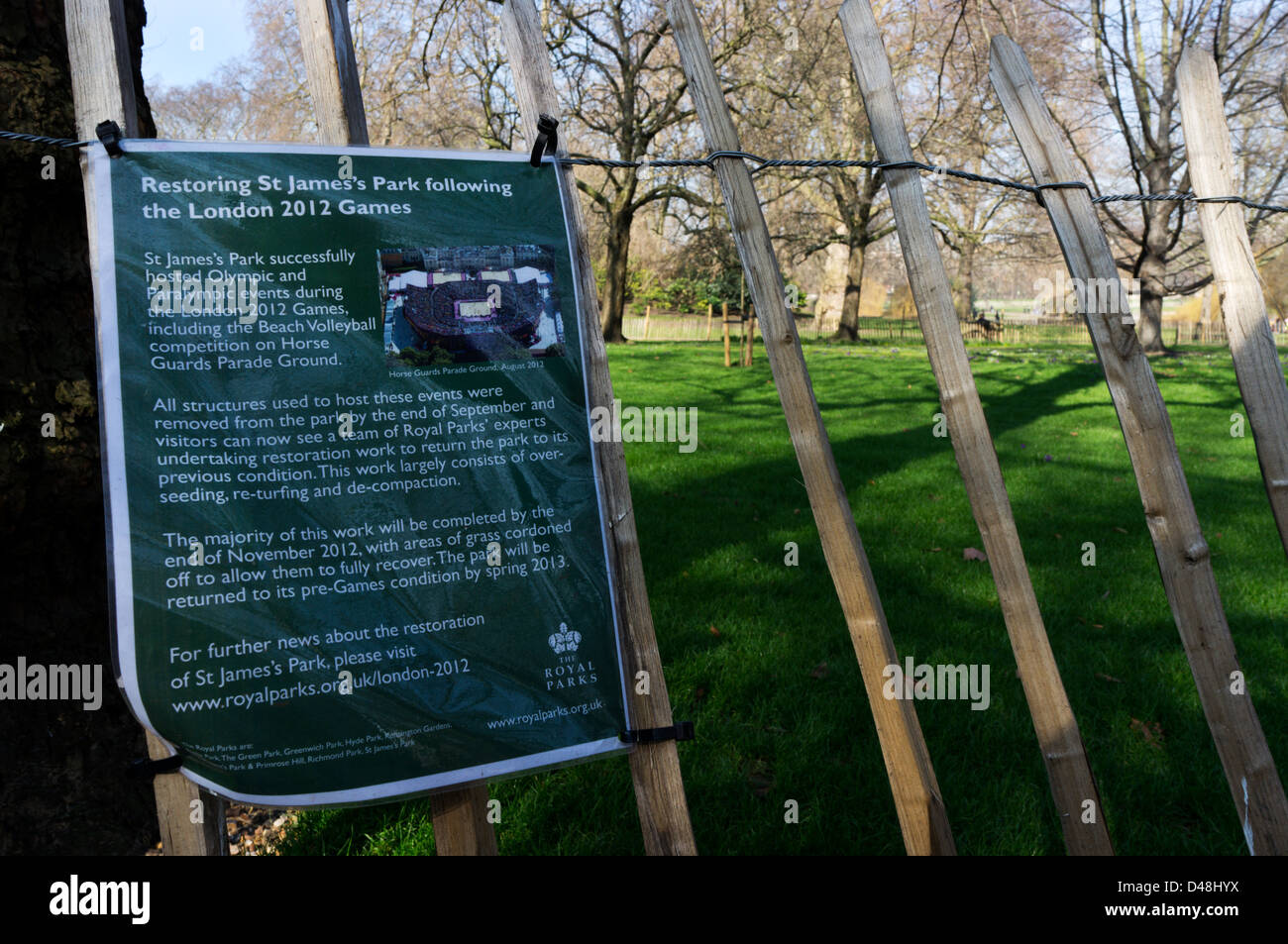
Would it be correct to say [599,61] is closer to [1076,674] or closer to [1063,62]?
[1063,62]

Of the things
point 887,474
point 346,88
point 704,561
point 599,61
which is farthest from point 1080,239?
point 599,61

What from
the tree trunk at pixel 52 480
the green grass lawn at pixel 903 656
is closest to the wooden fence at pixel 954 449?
the green grass lawn at pixel 903 656

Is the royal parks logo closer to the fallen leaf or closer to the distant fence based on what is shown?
the fallen leaf

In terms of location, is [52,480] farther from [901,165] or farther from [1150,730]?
[1150,730]

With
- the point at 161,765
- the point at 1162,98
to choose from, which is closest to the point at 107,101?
the point at 161,765

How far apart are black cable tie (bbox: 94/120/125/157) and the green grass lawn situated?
7.41 ft

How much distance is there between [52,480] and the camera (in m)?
2.91

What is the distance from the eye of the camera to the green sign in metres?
1.90

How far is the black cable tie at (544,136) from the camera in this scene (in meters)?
2.12

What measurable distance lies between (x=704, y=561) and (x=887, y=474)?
3225 millimetres

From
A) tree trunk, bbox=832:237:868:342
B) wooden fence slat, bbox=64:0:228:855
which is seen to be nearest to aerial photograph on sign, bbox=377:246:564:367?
wooden fence slat, bbox=64:0:228:855

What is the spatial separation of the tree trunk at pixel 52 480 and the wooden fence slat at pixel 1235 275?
10.6 feet

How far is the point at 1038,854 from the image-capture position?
298 cm

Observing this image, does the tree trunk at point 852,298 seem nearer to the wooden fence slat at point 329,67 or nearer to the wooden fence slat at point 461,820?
the wooden fence slat at point 329,67
